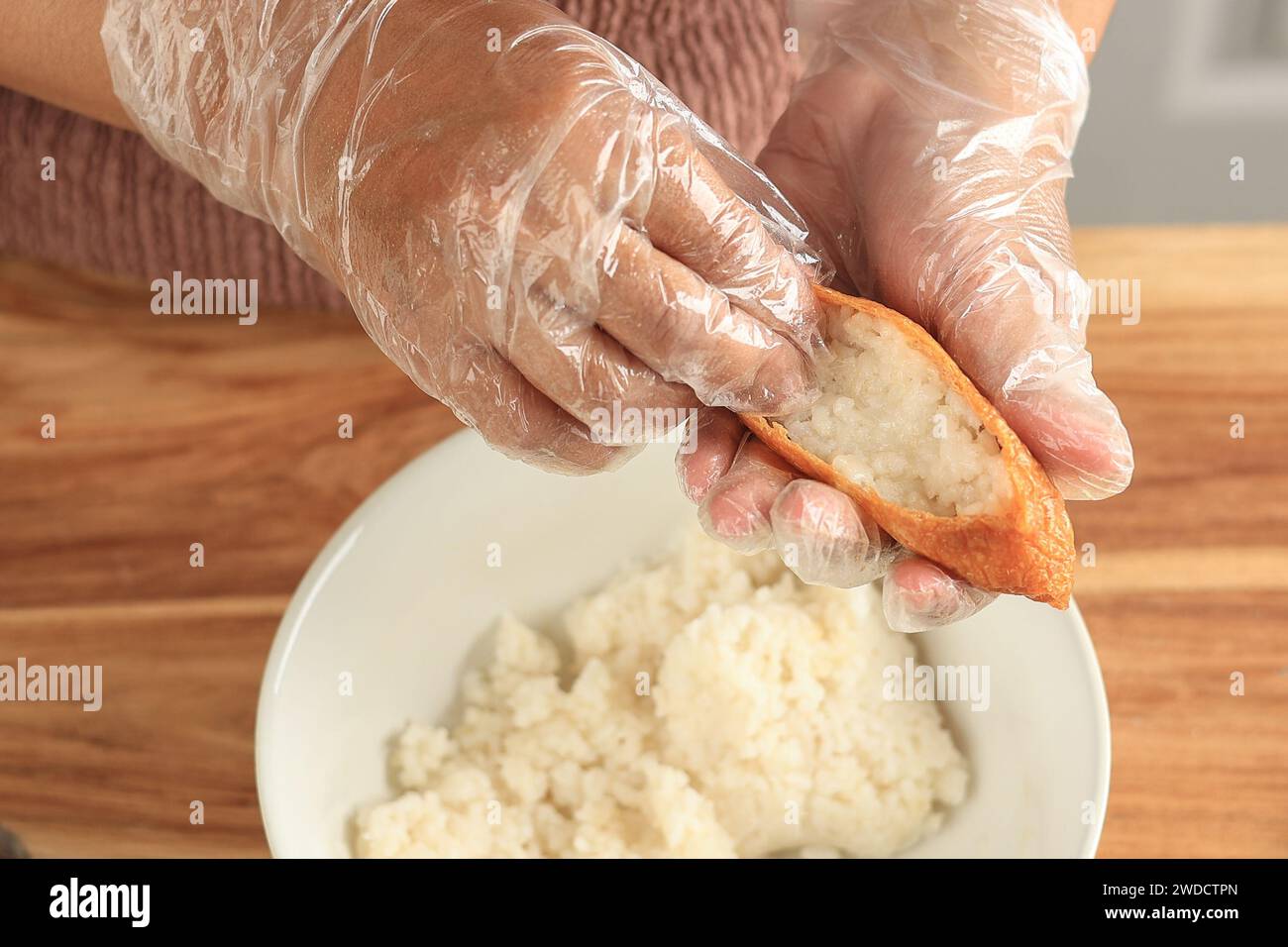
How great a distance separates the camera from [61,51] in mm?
940

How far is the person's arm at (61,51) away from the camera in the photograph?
36.2 inches

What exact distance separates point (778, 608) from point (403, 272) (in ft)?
1.42

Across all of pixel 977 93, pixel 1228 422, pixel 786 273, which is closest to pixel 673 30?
pixel 977 93

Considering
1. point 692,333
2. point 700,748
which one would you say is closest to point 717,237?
point 692,333

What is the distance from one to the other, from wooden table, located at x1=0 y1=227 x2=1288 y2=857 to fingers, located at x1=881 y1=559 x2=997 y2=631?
37cm

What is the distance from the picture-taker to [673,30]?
1088 mm

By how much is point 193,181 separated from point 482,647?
54 cm

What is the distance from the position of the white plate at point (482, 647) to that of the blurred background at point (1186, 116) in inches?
35.8

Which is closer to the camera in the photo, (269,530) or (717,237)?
(717,237)

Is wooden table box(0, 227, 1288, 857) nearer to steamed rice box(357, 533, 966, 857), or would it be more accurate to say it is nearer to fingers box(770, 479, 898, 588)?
steamed rice box(357, 533, 966, 857)

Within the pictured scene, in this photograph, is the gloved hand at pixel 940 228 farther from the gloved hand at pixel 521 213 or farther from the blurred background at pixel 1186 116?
the blurred background at pixel 1186 116

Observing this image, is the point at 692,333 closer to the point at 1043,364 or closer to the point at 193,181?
the point at 1043,364

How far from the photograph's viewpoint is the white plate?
86 centimetres

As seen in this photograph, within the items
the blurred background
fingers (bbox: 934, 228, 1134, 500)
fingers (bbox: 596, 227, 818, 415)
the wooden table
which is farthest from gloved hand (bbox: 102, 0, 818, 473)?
the blurred background
